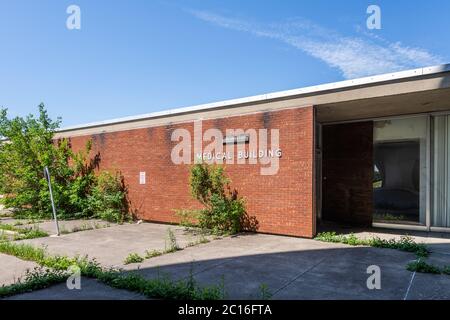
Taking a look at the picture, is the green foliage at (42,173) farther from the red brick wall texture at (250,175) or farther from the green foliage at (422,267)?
the green foliage at (422,267)

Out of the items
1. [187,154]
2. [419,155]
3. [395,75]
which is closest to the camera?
[395,75]

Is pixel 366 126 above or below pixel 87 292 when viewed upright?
above

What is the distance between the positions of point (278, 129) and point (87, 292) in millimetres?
6481

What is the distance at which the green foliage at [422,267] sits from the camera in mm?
5890

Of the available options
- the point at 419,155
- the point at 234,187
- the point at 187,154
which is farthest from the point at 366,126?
the point at 187,154

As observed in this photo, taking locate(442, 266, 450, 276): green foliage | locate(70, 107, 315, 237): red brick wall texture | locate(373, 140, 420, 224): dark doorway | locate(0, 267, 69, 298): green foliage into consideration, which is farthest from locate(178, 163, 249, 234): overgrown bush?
locate(442, 266, 450, 276): green foliage

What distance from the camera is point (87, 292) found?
504 cm

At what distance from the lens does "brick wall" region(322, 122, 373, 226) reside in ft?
36.5

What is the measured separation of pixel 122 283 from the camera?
529 cm

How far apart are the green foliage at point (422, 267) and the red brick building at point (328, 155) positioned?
2.96 metres

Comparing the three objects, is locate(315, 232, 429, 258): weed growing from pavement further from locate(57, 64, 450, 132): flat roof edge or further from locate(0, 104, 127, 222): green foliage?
locate(0, 104, 127, 222): green foliage

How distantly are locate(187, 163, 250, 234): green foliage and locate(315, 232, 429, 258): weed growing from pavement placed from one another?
2.46 metres

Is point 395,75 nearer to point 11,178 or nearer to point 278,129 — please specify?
point 278,129

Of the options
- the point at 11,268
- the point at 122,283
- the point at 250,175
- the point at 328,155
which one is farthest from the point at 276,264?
the point at 328,155
